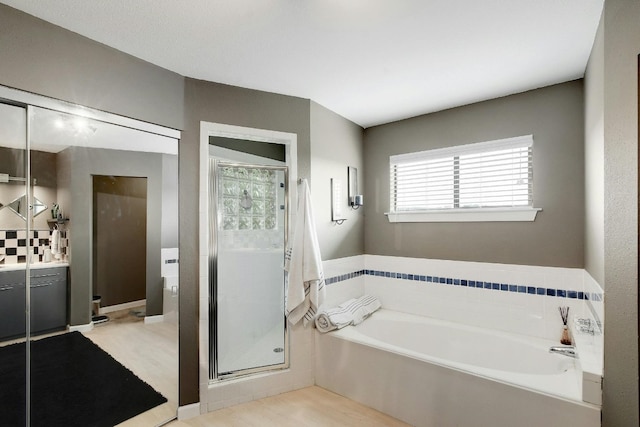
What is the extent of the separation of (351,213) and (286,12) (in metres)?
2.15

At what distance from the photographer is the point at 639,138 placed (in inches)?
52.8

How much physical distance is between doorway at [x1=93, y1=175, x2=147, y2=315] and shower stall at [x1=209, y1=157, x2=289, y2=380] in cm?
48

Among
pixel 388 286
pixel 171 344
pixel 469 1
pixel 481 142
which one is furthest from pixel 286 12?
pixel 388 286

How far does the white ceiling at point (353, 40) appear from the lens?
1647 millimetres

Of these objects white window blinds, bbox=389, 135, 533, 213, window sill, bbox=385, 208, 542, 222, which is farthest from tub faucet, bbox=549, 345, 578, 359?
white window blinds, bbox=389, 135, 533, 213

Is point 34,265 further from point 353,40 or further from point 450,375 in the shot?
point 450,375

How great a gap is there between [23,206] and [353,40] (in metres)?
2.04

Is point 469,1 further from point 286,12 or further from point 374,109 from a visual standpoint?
point 374,109

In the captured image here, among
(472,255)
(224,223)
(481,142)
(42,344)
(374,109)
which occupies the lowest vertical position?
(42,344)

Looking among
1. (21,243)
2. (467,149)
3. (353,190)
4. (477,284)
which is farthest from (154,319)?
(467,149)

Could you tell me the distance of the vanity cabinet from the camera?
1665 millimetres

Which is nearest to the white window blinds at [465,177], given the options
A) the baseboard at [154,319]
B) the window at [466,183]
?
the window at [466,183]

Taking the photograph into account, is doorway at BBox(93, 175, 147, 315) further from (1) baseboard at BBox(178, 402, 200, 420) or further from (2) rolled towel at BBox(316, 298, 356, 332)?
(2) rolled towel at BBox(316, 298, 356, 332)

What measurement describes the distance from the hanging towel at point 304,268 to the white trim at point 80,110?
1.13 m
